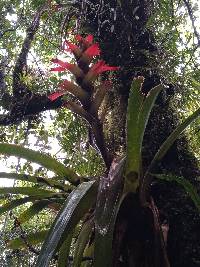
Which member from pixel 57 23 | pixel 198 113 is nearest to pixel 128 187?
pixel 198 113

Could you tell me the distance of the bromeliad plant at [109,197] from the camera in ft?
3.68

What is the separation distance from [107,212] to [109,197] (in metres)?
0.07

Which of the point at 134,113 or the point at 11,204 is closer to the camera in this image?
the point at 134,113

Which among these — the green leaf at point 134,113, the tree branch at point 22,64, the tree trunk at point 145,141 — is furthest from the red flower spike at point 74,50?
the tree branch at point 22,64

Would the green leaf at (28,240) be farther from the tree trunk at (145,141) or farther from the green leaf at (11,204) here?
the tree trunk at (145,141)

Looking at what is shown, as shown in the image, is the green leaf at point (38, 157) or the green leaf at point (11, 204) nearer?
the green leaf at point (38, 157)

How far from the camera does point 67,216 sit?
1104 mm

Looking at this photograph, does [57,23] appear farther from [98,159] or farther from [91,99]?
[91,99]

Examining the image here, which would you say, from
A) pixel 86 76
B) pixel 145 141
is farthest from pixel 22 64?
pixel 86 76

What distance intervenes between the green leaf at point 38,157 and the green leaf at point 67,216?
20cm

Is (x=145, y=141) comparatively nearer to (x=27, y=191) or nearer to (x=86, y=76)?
(x=86, y=76)

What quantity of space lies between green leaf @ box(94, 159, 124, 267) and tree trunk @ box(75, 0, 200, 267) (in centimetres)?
8

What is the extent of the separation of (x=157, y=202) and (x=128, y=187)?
22 centimetres

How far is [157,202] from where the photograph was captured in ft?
4.72
